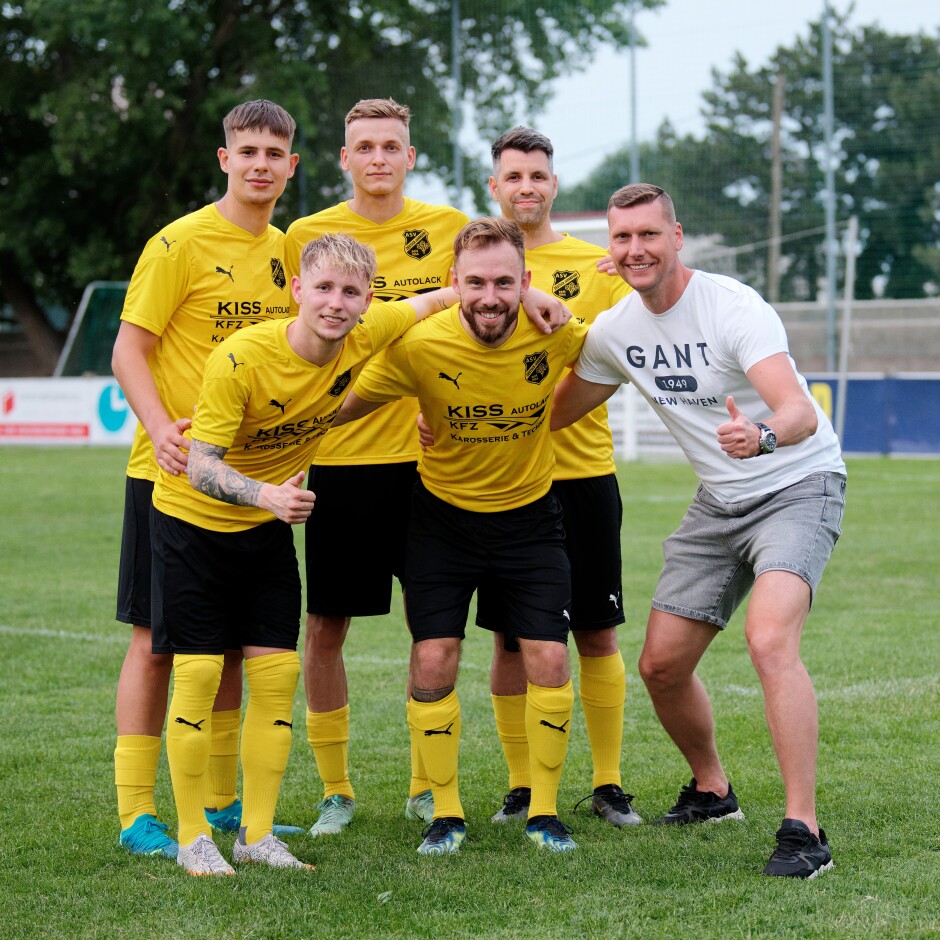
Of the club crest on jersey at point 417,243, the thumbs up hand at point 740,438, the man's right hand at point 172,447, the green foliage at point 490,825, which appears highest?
the club crest on jersey at point 417,243

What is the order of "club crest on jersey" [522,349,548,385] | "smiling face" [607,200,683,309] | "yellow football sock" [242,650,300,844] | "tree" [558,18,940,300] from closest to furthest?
"yellow football sock" [242,650,300,844] < "smiling face" [607,200,683,309] < "club crest on jersey" [522,349,548,385] < "tree" [558,18,940,300]

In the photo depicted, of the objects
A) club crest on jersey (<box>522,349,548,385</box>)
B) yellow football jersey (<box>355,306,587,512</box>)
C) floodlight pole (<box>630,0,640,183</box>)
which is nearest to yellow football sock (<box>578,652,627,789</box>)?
yellow football jersey (<box>355,306,587,512</box>)

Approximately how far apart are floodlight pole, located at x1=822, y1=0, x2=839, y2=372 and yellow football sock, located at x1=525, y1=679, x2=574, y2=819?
19170 millimetres

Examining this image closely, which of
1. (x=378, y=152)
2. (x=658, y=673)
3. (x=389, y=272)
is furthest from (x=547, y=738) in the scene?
(x=378, y=152)

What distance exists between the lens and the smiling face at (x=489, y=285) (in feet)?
14.1

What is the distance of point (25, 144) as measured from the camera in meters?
31.0

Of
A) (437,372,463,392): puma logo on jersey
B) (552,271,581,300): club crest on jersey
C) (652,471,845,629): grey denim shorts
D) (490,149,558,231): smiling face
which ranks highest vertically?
(490,149,558,231): smiling face

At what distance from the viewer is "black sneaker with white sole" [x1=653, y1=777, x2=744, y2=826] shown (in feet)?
15.3

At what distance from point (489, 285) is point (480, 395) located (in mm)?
388

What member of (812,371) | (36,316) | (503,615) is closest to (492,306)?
(503,615)

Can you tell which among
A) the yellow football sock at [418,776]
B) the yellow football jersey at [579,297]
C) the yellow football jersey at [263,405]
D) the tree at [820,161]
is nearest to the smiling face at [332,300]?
the yellow football jersey at [263,405]

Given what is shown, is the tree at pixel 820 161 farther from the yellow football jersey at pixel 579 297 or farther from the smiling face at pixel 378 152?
the smiling face at pixel 378 152

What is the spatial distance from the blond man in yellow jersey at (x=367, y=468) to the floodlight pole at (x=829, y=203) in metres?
18.7

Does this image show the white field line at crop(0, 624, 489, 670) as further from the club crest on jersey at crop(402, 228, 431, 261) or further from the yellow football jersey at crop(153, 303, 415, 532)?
the yellow football jersey at crop(153, 303, 415, 532)
